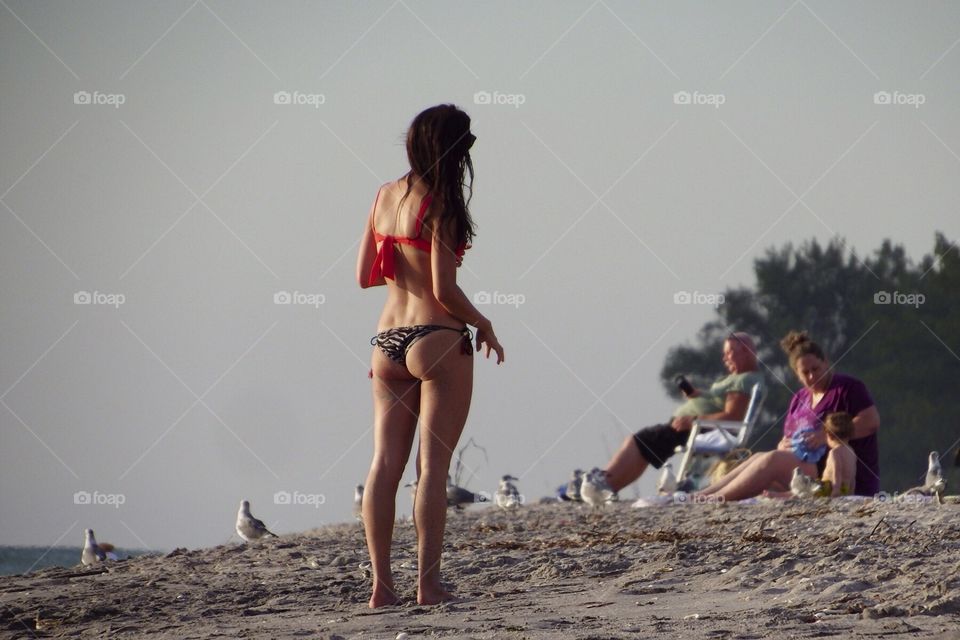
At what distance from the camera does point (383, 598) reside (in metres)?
5.93

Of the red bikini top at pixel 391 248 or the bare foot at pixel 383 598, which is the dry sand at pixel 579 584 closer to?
the bare foot at pixel 383 598

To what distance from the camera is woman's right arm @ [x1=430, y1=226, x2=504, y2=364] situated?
18.8 ft

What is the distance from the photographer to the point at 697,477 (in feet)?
40.8

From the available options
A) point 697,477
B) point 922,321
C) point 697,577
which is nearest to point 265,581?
point 697,577

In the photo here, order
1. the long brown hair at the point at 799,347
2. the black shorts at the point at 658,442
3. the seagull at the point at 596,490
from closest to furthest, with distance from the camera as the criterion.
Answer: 1. the long brown hair at the point at 799,347
2. the seagull at the point at 596,490
3. the black shorts at the point at 658,442

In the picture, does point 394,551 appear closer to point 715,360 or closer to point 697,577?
point 697,577

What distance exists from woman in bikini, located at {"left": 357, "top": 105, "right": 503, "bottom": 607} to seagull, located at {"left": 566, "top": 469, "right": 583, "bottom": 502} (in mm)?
5682

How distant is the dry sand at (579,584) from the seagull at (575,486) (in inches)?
105

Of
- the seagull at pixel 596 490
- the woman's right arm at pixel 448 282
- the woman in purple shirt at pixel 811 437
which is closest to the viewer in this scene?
the woman's right arm at pixel 448 282

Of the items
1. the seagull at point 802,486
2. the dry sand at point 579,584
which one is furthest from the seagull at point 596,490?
the dry sand at point 579,584

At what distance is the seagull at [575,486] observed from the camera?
455 inches

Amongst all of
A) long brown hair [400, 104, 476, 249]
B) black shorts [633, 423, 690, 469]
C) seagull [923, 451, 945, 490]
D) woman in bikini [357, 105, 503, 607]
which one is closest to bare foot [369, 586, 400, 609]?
woman in bikini [357, 105, 503, 607]

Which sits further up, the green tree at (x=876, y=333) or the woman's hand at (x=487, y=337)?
the green tree at (x=876, y=333)

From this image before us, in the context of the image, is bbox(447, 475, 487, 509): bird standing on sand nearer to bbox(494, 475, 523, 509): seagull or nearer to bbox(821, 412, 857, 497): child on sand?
bbox(494, 475, 523, 509): seagull
